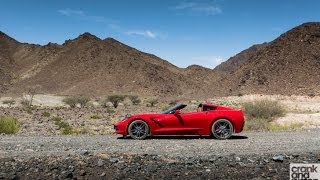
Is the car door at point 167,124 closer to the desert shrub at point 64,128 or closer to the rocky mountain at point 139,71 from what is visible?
the desert shrub at point 64,128

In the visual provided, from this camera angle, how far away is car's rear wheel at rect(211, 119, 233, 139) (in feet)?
51.7

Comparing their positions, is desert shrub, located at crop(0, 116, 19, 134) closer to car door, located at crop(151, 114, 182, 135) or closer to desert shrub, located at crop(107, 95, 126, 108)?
car door, located at crop(151, 114, 182, 135)

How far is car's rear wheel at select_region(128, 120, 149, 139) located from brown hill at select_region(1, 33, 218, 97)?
3306 inches

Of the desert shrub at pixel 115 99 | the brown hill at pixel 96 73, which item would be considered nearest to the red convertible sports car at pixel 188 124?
the desert shrub at pixel 115 99

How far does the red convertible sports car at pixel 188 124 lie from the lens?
51.8 feet

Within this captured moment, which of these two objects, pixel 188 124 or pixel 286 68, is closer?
pixel 188 124

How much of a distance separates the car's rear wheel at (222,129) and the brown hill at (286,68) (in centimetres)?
7040

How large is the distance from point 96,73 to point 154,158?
108 metres

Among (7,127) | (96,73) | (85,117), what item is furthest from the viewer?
(96,73)

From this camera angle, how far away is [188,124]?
1590 centimetres

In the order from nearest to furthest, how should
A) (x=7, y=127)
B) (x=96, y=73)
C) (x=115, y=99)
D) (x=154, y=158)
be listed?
(x=154, y=158), (x=7, y=127), (x=115, y=99), (x=96, y=73)

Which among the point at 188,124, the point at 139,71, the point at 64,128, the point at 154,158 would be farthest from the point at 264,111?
the point at 139,71

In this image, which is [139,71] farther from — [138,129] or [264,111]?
[138,129]

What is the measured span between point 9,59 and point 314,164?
145413mm
